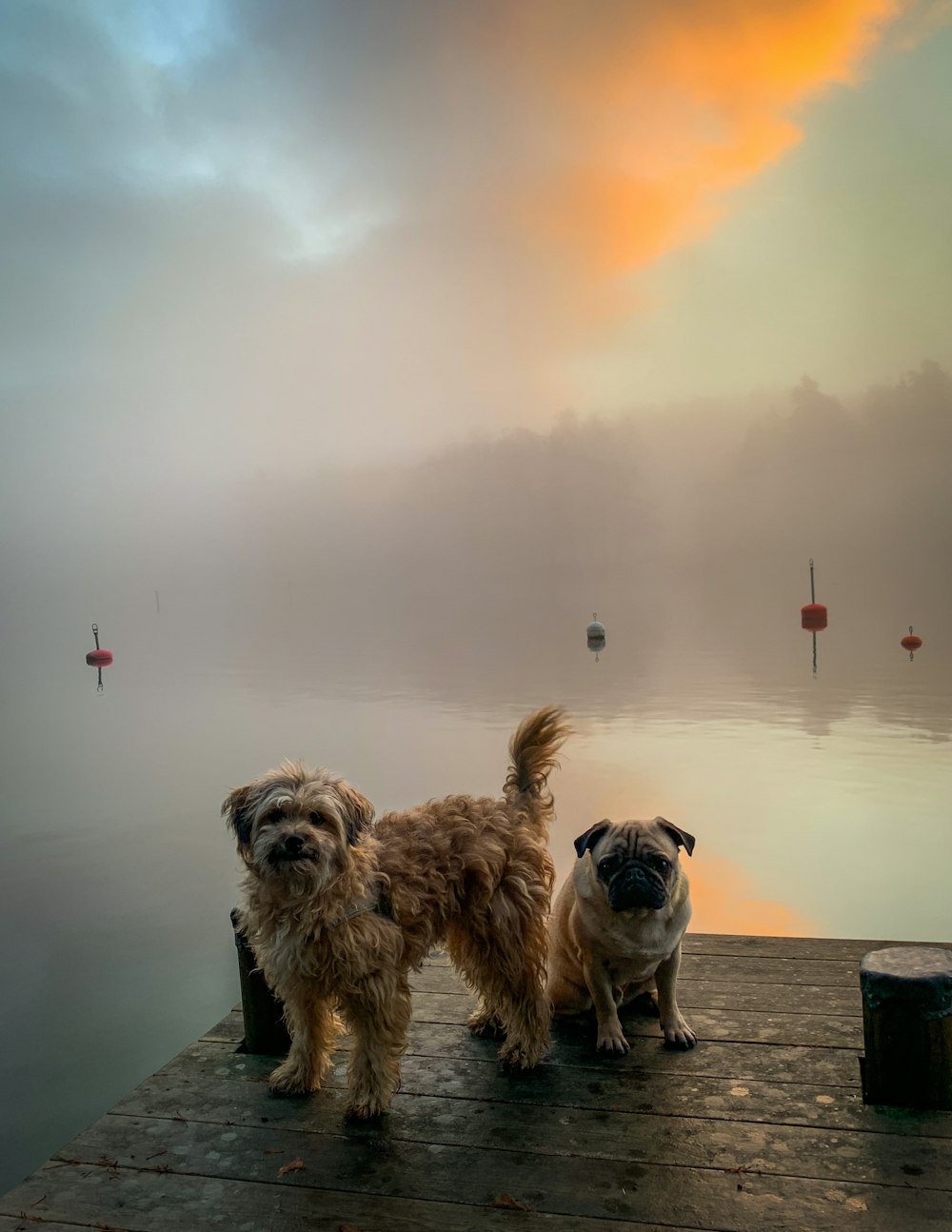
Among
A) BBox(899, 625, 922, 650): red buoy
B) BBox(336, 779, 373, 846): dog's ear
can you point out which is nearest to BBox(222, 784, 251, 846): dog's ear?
BBox(336, 779, 373, 846): dog's ear

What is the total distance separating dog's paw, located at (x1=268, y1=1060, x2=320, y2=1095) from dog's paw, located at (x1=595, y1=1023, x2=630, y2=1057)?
3.79 ft

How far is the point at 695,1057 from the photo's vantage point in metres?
3.60

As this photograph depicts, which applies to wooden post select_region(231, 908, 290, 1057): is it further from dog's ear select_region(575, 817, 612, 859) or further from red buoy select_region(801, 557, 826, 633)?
red buoy select_region(801, 557, 826, 633)

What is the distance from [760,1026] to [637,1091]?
79 cm

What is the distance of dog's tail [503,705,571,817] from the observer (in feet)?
12.7

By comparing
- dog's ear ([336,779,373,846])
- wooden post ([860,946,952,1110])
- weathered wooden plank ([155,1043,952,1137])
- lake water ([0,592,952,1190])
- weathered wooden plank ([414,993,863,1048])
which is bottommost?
lake water ([0,592,952,1190])

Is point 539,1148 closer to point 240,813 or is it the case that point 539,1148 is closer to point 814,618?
point 240,813

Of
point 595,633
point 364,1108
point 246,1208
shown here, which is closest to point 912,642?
point 595,633

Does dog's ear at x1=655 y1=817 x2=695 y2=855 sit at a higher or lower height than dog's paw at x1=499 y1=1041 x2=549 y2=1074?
higher

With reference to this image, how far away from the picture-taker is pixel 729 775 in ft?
42.2

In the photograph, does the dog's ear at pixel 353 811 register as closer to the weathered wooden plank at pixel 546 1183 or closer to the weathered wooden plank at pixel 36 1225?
the weathered wooden plank at pixel 546 1183

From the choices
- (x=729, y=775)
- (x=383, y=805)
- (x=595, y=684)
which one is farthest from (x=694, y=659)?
(x=383, y=805)

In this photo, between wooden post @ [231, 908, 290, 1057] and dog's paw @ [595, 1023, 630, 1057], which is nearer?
dog's paw @ [595, 1023, 630, 1057]

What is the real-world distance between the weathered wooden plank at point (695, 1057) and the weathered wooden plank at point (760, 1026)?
6 cm
